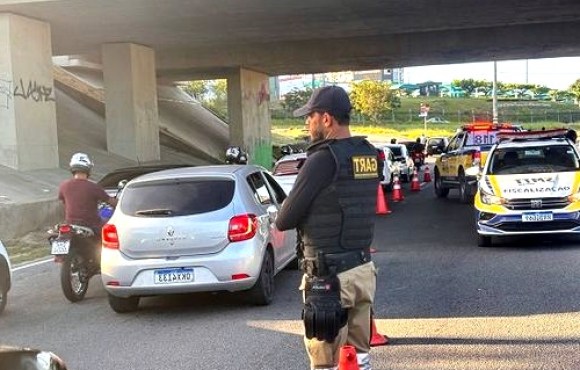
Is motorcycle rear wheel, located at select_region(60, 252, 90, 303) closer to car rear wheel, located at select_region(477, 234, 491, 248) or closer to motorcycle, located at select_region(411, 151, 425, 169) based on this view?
car rear wheel, located at select_region(477, 234, 491, 248)

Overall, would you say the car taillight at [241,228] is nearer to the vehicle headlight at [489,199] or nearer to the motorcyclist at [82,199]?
the motorcyclist at [82,199]

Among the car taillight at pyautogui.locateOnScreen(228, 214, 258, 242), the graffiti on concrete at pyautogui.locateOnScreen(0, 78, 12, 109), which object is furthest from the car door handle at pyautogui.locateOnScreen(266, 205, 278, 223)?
the graffiti on concrete at pyautogui.locateOnScreen(0, 78, 12, 109)

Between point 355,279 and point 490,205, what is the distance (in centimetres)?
789

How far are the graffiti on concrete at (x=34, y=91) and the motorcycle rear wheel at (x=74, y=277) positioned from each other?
42.5 feet

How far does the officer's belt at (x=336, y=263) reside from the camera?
12.8ft

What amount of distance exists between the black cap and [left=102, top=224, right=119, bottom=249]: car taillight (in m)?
4.71

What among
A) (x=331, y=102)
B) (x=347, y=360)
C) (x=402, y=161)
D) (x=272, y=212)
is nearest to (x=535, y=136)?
(x=272, y=212)

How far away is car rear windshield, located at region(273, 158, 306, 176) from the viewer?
17.2m

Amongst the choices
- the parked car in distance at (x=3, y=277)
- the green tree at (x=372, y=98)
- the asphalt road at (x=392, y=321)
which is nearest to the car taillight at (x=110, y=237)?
the asphalt road at (x=392, y=321)

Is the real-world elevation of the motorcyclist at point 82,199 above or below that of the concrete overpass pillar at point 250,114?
below

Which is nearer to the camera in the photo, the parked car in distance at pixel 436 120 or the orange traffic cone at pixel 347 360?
the orange traffic cone at pixel 347 360

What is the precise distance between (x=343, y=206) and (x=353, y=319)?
0.68m

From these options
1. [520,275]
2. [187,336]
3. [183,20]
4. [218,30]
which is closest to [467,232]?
[520,275]

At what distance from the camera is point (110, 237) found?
822 centimetres
